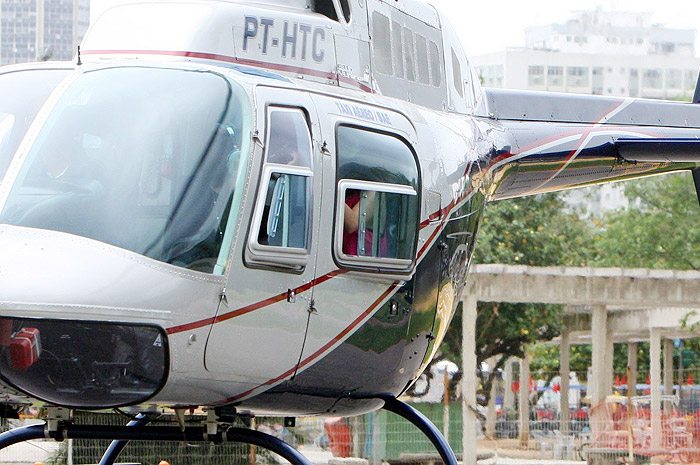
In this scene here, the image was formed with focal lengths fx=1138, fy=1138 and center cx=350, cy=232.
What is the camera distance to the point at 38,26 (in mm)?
141250

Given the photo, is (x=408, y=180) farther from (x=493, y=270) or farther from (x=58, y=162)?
(x=493, y=270)

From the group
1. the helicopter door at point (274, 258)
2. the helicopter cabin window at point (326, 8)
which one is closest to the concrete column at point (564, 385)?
the helicopter cabin window at point (326, 8)

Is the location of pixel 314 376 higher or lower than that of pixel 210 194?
lower

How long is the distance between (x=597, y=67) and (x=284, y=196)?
143930mm

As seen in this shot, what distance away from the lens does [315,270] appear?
569 cm

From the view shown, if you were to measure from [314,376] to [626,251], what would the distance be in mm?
29180

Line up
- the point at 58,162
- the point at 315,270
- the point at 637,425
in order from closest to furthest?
1. the point at 58,162
2. the point at 315,270
3. the point at 637,425

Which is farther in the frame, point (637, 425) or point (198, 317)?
point (637, 425)

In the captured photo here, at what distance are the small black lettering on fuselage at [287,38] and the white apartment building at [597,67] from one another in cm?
12190

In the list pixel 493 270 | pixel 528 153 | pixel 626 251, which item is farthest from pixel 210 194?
pixel 626 251

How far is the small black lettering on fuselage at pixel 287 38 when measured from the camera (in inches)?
246

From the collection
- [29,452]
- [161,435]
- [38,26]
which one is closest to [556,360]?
[29,452]

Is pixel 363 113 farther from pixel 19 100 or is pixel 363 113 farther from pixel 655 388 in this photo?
pixel 655 388

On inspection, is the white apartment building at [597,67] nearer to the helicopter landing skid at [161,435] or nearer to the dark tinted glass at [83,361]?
the helicopter landing skid at [161,435]
